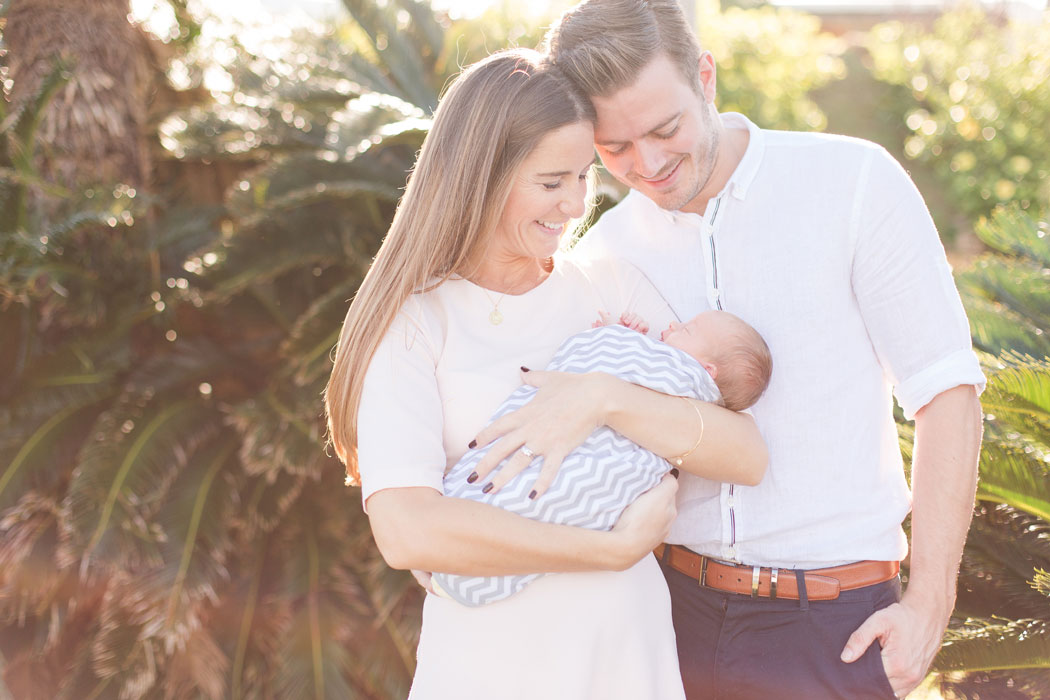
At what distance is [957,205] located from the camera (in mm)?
12562

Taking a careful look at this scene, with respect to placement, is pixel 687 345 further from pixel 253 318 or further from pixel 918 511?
pixel 253 318

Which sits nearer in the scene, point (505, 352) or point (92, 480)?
point (505, 352)

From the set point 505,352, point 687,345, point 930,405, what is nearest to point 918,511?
point 930,405

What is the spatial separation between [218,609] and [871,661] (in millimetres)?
3841

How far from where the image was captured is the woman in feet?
6.02

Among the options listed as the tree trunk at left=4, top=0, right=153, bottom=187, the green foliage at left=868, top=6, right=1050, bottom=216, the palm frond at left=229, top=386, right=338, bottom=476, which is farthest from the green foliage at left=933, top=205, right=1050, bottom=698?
the green foliage at left=868, top=6, right=1050, bottom=216

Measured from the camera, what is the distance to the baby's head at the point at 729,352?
209 centimetres

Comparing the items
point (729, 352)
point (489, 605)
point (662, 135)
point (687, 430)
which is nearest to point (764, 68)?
point (662, 135)

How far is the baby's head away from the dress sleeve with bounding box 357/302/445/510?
65 cm

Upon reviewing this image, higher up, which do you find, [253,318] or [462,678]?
[462,678]

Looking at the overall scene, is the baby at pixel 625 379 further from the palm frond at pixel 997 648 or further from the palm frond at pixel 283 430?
the palm frond at pixel 283 430

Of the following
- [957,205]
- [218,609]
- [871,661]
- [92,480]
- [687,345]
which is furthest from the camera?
[957,205]

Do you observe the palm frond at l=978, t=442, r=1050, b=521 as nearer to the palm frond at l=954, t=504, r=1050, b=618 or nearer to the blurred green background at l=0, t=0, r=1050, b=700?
A: the palm frond at l=954, t=504, r=1050, b=618

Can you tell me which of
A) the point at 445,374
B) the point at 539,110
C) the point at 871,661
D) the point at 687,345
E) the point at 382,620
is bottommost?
the point at 382,620
